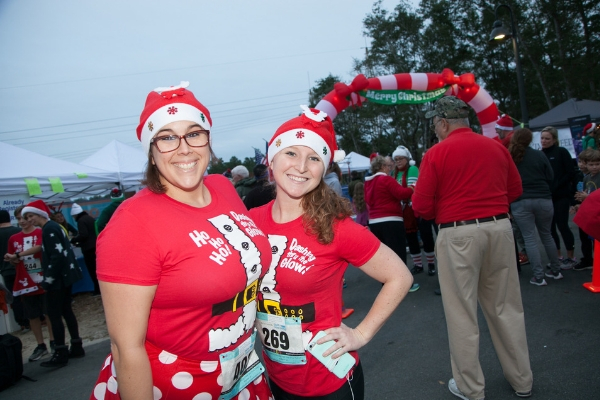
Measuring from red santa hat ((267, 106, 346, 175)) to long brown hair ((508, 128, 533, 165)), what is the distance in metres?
3.96

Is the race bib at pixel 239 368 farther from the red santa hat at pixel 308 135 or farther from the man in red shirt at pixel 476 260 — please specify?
the man in red shirt at pixel 476 260

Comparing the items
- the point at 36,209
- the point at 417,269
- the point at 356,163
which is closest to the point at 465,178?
the point at 417,269

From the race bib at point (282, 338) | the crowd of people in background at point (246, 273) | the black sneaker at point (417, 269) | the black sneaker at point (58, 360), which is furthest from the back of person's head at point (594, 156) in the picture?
the black sneaker at point (58, 360)

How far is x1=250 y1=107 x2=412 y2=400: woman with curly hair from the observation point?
64.9 inches

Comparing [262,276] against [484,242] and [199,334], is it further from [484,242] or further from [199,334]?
[484,242]

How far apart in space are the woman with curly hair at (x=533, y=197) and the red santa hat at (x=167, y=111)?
465cm

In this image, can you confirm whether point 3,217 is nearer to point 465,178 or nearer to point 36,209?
point 36,209

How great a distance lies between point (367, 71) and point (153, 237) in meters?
31.8

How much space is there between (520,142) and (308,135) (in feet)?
13.9

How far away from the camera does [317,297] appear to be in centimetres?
168

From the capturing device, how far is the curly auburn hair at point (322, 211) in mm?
1682

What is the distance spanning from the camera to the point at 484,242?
110 inches

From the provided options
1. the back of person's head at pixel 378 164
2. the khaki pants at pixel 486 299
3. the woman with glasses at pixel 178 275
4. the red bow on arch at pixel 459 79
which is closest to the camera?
the woman with glasses at pixel 178 275

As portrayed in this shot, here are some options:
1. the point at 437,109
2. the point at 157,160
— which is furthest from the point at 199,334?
the point at 437,109
